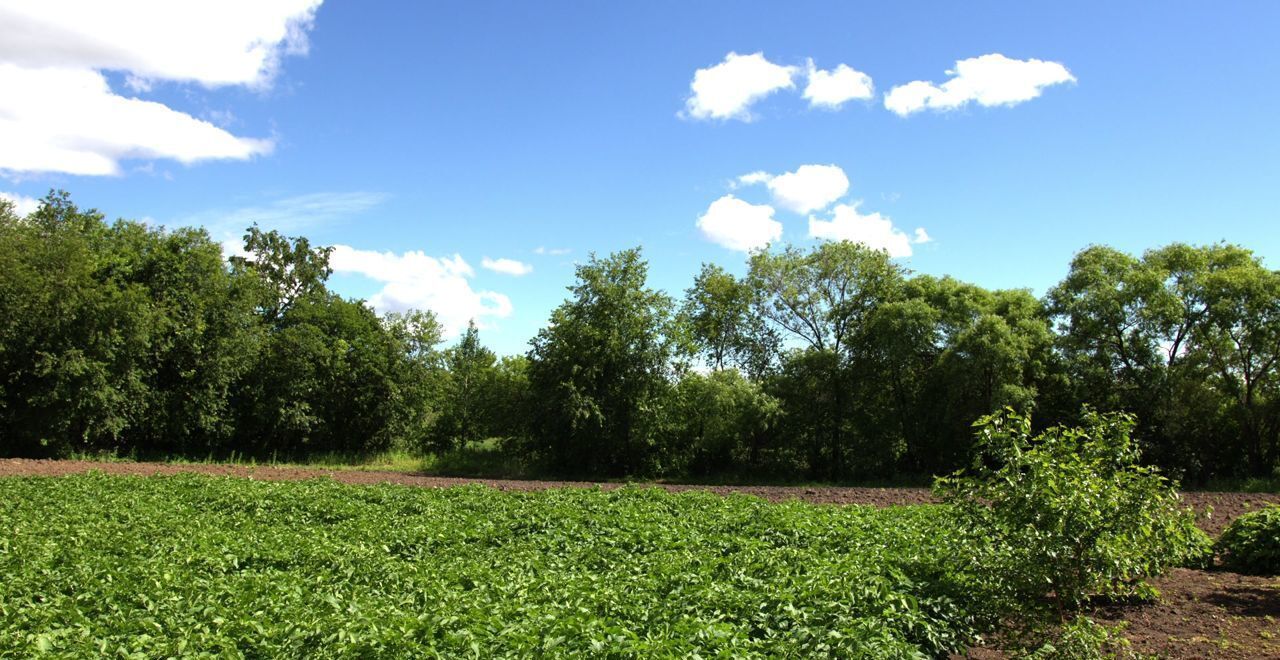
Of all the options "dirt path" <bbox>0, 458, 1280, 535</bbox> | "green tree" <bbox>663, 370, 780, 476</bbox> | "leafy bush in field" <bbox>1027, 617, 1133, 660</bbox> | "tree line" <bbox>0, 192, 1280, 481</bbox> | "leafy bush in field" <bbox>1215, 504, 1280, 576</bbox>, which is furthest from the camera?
"green tree" <bbox>663, 370, 780, 476</bbox>

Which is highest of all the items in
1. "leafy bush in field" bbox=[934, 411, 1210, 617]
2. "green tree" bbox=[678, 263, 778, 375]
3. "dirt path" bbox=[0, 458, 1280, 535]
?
"green tree" bbox=[678, 263, 778, 375]

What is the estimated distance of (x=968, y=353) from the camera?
2512 cm

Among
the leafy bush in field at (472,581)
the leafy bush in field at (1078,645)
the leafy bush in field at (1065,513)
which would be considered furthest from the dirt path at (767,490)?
the leafy bush in field at (1078,645)

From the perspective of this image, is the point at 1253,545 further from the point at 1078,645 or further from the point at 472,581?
the point at 472,581

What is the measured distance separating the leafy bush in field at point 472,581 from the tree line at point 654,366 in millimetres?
15378

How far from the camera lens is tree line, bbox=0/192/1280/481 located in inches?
976

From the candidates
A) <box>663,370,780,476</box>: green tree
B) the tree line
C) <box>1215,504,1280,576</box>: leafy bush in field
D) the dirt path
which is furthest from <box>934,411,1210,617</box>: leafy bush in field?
<box>663,370,780,476</box>: green tree

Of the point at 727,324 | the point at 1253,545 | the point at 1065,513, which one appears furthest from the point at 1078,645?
the point at 727,324

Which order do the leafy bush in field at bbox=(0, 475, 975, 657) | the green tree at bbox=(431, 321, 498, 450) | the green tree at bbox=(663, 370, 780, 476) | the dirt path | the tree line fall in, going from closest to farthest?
the leafy bush in field at bbox=(0, 475, 975, 657) → the dirt path → the tree line → the green tree at bbox=(663, 370, 780, 476) → the green tree at bbox=(431, 321, 498, 450)

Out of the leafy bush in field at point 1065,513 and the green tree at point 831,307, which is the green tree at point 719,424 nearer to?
the green tree at point 831,307

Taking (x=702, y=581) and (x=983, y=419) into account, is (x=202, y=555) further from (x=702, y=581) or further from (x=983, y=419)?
(x=983, y=419)

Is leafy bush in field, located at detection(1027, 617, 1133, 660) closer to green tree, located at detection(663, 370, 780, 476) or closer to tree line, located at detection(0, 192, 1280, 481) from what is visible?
tree line, located at detection(0, 192, 1280, 481)

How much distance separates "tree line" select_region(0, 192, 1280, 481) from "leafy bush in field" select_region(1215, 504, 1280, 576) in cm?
1269

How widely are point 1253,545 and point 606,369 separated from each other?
21.0 metres
